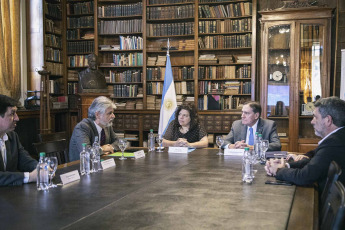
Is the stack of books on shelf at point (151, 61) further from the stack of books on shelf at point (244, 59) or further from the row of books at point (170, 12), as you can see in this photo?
the stack of books on shelf at point (244, 59)

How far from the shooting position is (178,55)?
684cm

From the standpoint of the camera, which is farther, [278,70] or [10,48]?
[278,70]

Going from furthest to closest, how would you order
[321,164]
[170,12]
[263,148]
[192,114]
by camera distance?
[170,12] → [192,114] → [263,148] → [321,164]

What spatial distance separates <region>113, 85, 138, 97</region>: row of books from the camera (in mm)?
6816

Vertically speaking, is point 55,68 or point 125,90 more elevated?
point 55,68

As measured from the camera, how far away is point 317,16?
5816 mm

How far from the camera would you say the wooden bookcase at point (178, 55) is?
6301 mm

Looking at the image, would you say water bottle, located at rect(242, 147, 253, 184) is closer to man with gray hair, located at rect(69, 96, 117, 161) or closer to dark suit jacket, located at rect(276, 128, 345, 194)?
dark suit jacket, located at rect(276, 128, 345, 194)

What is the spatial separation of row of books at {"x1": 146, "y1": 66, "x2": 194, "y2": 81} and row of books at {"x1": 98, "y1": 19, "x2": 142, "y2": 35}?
0.77 m

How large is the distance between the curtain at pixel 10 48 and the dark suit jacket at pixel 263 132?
3.71 meters

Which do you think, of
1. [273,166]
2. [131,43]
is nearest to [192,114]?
[273,166]

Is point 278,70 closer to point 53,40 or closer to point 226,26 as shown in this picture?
point 226,26

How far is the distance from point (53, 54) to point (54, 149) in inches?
159

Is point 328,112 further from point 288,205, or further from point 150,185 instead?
point 150,185
